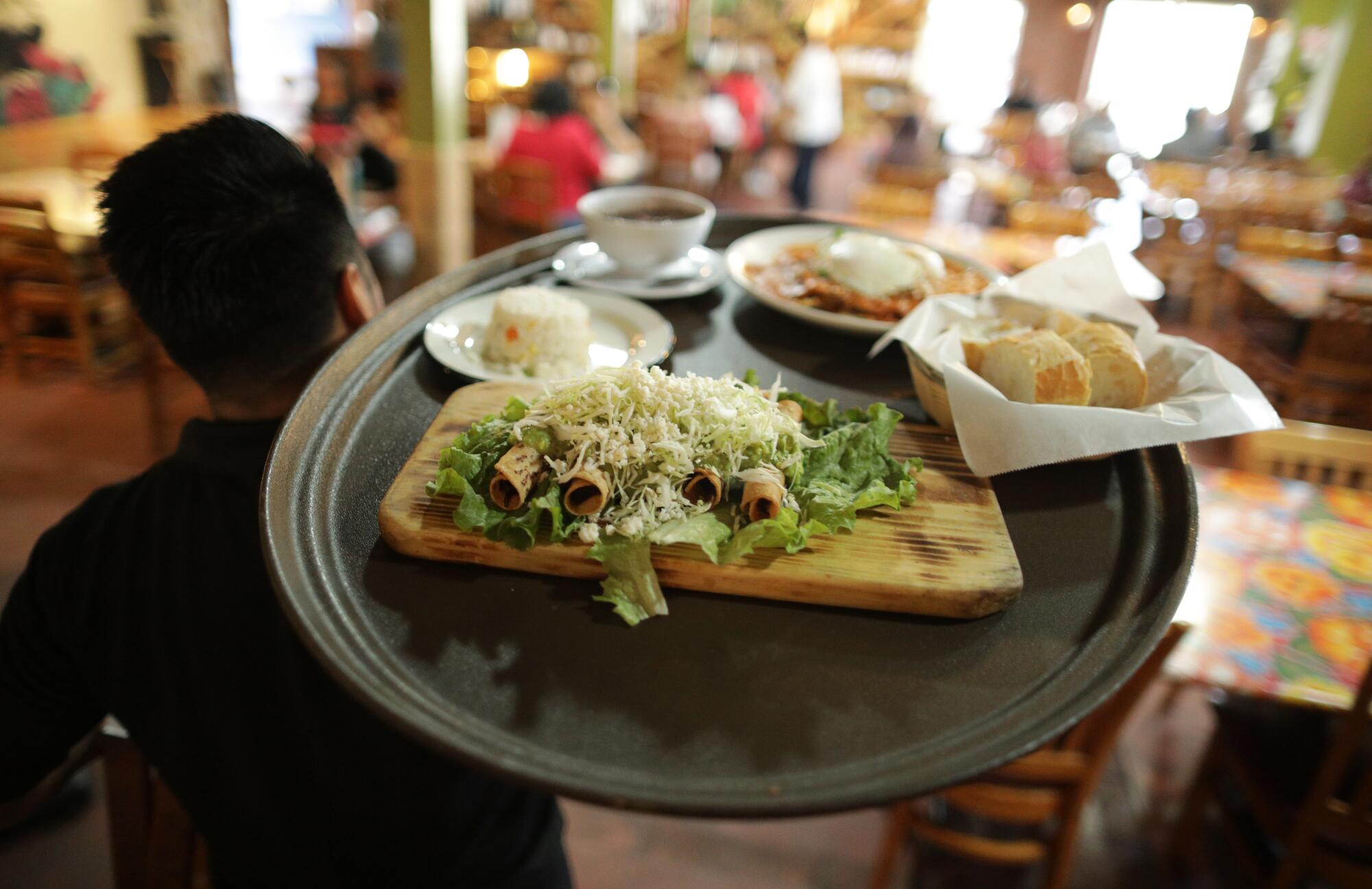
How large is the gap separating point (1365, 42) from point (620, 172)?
663 centimetres

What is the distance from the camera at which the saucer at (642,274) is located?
1.63 m

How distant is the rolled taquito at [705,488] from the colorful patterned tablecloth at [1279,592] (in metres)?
1.13

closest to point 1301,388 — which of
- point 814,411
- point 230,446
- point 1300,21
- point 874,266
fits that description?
point 874,266

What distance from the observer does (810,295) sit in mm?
1589

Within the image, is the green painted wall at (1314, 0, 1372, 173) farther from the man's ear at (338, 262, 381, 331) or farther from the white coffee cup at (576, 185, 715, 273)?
the man's ear at (338, 262, 381, 331)

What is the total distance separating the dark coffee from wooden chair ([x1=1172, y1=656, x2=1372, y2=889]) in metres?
1.59

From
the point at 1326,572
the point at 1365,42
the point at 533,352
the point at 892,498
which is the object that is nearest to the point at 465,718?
the point at 892,498

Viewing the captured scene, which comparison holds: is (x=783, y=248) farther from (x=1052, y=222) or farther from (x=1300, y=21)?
(x=1300, y=21)

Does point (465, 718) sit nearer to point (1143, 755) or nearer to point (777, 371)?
point (777, 371)

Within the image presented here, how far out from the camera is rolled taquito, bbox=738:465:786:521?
0.91 m

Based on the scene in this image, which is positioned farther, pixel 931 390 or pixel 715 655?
pixel 931 390

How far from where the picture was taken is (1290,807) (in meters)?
2.00

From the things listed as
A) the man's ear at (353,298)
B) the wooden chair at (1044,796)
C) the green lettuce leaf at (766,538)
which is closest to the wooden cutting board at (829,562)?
the green lettuce leaf at (766,538)

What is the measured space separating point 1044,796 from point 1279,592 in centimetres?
78
